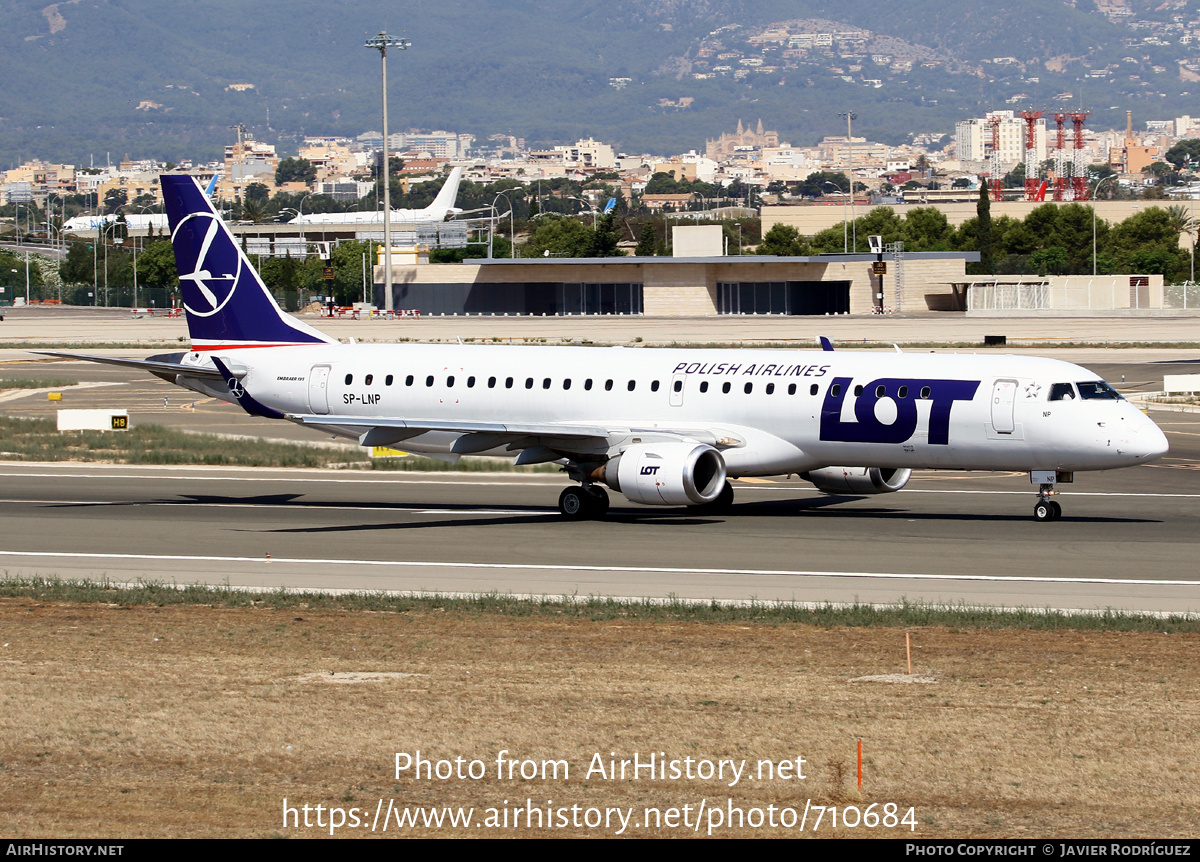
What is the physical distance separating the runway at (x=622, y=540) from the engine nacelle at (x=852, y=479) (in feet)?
2.26

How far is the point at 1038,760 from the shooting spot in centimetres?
1359

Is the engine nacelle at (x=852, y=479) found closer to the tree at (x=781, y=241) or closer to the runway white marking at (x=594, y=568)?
the runway white marking at (x=594, y=568)

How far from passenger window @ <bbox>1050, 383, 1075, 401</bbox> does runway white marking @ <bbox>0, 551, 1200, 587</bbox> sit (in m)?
6.35

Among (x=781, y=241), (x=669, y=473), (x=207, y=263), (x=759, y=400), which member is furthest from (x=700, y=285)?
(x=669, y=473)

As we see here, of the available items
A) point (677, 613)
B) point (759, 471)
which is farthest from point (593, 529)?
point (677, 613)

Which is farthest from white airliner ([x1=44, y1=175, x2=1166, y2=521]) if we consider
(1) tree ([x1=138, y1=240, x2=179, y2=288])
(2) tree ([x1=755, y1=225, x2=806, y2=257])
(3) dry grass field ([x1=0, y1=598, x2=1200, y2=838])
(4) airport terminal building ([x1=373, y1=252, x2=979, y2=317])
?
(1) tree ([x1=138, y1=240, x2=179, y2=288])

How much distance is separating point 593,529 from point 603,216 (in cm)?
14700

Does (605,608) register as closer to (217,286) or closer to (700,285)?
(217,286)

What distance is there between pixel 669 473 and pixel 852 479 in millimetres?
5179

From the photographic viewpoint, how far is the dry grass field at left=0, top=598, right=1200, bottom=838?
40.5 feet

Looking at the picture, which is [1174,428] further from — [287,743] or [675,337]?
[675,337]

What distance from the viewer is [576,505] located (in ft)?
109

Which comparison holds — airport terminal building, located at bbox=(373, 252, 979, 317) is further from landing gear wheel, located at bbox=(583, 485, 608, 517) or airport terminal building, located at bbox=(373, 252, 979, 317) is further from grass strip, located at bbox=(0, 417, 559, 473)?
landing gear wheel, located at bbox=(583, 485, 608, 517)

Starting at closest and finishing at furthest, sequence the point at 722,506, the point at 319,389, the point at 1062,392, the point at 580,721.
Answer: the point at 580,721 < the point at 1062,392 < the point at 722,506 < the point at 319,389
